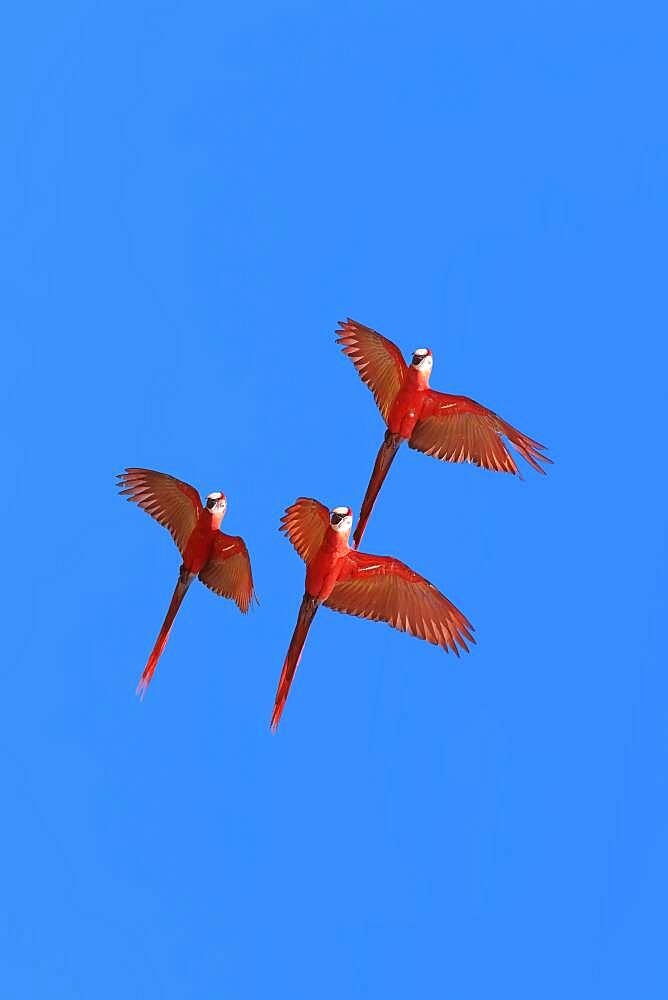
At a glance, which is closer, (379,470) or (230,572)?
(379,470)

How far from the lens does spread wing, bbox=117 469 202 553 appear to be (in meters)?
13.2

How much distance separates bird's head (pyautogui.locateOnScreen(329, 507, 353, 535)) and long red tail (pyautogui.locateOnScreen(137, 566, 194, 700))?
71.5 inches

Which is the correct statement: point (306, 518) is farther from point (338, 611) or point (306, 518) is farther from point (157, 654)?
point (157, 654)

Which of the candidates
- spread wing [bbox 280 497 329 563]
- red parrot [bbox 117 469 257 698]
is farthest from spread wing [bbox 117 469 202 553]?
spread wing [bbox 280 497 329 563]

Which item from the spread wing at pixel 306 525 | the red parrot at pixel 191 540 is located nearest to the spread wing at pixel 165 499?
the red parrot at pixel 191 540

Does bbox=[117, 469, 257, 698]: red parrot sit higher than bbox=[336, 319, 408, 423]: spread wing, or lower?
lower

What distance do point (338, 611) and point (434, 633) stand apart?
75 cm

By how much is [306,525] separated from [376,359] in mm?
1652

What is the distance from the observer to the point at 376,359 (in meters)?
13.0

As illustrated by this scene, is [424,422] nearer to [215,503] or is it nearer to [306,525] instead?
[306,525]

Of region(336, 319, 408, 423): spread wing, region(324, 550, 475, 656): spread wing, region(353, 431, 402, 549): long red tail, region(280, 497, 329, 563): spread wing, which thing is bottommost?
region(324, 550, 475, 656): spread wing

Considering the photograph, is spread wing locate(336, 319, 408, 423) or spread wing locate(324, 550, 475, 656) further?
spread wing locate(336, 319, 408, 423)

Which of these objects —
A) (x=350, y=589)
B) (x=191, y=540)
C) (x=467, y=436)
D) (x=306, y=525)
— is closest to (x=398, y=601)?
(x=350, y=589)

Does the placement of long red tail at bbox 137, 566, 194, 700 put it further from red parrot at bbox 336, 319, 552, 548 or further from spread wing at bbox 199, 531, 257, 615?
red parrot at bbox 336, 319, 552, 548
